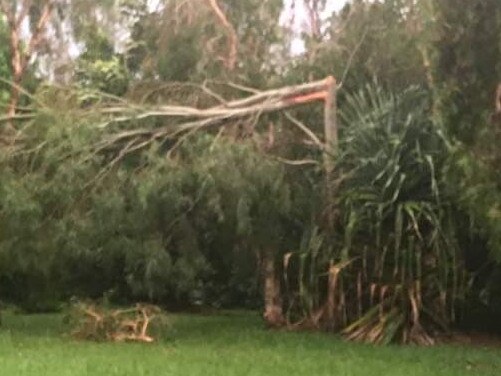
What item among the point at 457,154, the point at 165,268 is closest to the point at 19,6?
the point at 165,268

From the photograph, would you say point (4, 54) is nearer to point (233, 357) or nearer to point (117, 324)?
point (117, 324)

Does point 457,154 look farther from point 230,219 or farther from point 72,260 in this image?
point 72,260

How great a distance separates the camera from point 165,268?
15891 millimetres

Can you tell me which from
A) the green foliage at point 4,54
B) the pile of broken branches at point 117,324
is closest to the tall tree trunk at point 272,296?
the pile of broken branches at point 117,324

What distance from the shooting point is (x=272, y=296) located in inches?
729

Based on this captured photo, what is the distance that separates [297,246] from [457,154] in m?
5.68

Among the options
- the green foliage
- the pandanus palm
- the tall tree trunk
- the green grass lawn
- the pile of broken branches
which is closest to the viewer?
the green grass lawn

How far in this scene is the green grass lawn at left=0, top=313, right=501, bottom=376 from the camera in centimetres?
1234

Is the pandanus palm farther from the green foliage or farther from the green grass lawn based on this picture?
the green foliage

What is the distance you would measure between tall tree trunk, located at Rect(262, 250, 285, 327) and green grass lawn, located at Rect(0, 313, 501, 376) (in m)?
0.88

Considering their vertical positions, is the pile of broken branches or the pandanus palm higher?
the pandanus palm

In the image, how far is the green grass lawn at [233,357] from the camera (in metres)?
12.3

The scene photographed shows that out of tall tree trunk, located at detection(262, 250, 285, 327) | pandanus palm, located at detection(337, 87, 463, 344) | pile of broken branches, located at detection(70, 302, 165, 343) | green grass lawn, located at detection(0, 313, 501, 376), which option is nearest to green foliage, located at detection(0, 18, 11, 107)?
tall tree trunk, located at detection(262, 250, 285, 327)

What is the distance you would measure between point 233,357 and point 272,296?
16.3 ft
